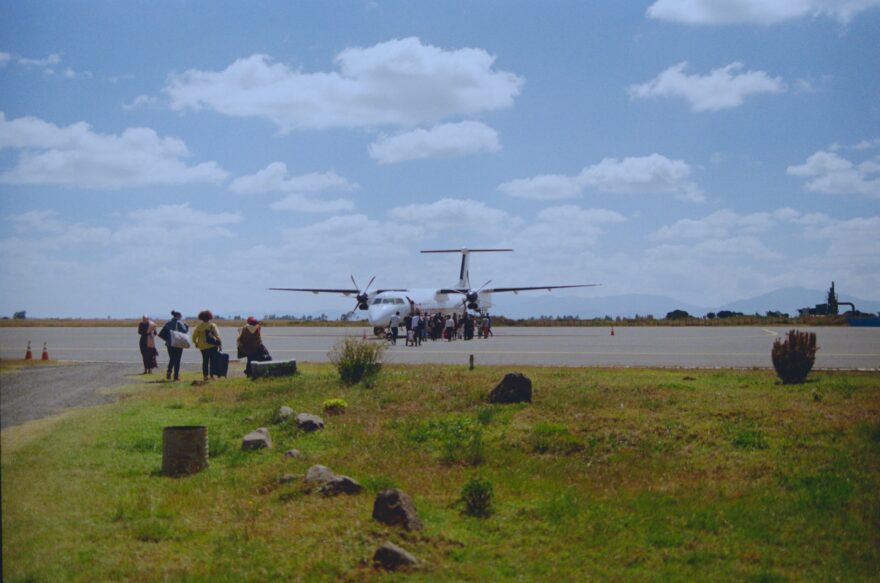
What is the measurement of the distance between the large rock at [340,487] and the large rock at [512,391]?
6.41m

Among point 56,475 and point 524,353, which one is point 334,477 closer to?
point 56,475

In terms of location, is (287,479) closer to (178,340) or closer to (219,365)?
(178,340)

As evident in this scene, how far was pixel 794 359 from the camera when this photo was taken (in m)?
19.1

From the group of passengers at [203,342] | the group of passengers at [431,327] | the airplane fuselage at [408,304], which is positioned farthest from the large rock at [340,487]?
the airplane fuselage at [408,304]

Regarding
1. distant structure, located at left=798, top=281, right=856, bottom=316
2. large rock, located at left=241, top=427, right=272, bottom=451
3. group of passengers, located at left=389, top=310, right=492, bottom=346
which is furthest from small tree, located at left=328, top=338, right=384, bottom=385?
distant structure, located at left=798, top=281, right=856, bottom=316

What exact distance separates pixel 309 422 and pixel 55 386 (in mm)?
5366

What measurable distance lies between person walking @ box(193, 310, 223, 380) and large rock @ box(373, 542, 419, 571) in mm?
13569

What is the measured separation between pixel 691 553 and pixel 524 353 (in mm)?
24161

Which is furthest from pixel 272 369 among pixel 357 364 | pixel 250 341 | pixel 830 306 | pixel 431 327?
pixel 830 306

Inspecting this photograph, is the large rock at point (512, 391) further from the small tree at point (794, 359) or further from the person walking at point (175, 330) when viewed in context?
the person walking at point (175, 330)

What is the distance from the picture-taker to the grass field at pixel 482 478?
792 cm

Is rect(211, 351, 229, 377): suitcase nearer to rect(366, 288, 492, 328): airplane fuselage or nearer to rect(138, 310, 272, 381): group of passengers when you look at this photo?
rect(138, 310, 272, 381): group of passengers

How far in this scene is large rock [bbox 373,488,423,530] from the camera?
8969 millimetres

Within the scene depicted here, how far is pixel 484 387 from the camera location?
58.3 feet
